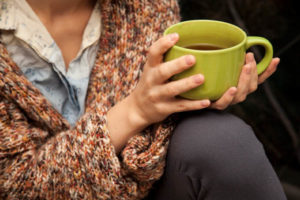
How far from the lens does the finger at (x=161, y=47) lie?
0.57 meters

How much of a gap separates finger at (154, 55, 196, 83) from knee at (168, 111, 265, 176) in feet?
0.37

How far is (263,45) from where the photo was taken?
632 mm

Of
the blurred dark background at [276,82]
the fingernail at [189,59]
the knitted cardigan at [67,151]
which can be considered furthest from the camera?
the blurred dark background at [276,82]

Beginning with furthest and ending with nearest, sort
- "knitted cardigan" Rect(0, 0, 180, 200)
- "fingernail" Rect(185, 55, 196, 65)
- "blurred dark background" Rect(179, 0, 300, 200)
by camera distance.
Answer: "blurred dark background" Rect(179, 0, 300, 200) < "knitted cardigan" Rect(0, 0, 180, 200) < "fingernail" Rect(185, 55, 196, 65)

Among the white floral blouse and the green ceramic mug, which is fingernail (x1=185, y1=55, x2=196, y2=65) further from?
the white floral blouse

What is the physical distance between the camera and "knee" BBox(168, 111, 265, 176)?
2.07 ft

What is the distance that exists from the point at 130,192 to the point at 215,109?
9.0 inches

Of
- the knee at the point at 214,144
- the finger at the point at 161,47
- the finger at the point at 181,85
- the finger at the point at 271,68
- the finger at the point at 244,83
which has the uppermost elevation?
the finger at the point at 161,47

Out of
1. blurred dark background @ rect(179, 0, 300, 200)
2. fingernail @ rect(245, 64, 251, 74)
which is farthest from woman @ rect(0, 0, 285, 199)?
blurred dark background @ rect(179, 0, 300, 200)

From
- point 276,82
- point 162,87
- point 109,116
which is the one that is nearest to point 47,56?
point 109,116

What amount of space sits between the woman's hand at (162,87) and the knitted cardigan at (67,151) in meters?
0.06

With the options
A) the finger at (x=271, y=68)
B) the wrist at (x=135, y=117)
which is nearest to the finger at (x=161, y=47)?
the wrist at (x=135, y=117)

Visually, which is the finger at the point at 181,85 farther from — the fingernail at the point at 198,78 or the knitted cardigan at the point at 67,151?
the knitted cardigan at the point at 67,151

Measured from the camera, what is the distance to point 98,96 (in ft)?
2.76
